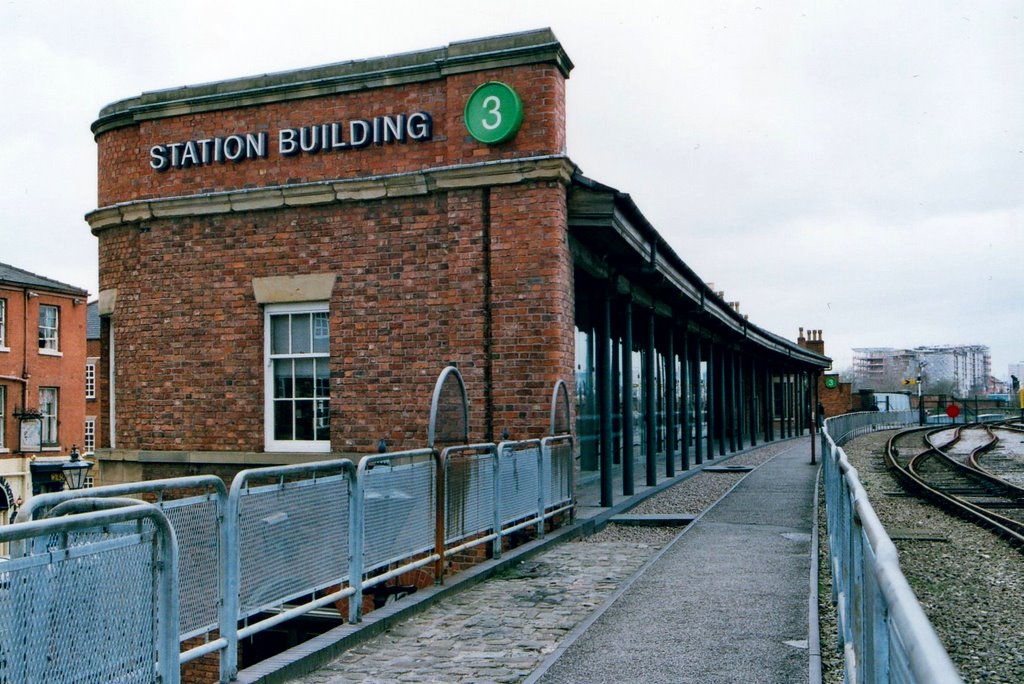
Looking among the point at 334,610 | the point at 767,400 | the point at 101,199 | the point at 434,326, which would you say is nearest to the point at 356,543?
the point at 334,610

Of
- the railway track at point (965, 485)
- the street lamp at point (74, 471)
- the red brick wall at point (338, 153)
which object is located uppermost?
the red brick wall at point (338, 153)

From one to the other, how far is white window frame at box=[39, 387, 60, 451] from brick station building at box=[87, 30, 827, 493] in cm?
2570

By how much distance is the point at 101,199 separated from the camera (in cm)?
1330

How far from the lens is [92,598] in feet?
12.3

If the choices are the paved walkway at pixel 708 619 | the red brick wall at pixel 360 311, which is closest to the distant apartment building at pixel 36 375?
the red brick wall at pixel 360 311

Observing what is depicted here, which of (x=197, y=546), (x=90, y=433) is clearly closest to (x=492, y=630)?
(x=197, y=546)

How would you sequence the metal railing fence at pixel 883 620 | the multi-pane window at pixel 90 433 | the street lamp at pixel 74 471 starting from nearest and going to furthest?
the metal railing fence at pixel 883 620, the street lamp at pixel 74 471, the multi-pane window at pixel 90 433

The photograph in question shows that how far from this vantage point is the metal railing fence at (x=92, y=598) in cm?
338

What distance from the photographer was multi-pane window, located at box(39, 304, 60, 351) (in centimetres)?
3634

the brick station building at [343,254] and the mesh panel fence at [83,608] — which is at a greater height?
the brick station building at [343,254]

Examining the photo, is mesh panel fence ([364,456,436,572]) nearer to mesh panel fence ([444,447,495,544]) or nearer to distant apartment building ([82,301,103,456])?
mesh panel fence ([444,447,495,544])

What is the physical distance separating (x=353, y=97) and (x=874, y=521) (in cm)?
984

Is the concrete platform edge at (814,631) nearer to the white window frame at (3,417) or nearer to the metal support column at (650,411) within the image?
the metal support column at (650,411)

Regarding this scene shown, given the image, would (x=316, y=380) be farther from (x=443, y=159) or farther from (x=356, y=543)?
(x=356, y=543)
